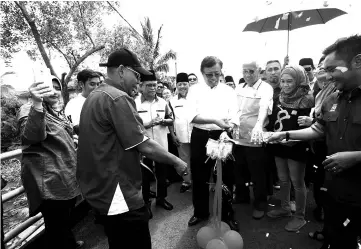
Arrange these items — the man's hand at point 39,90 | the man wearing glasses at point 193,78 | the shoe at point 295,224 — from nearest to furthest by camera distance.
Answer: the man's hand at point 39,90 < the shoe at point 295,224 < the man wearing glasses at point 193,78

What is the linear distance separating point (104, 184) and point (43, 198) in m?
0.88

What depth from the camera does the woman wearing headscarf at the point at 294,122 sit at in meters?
3.16

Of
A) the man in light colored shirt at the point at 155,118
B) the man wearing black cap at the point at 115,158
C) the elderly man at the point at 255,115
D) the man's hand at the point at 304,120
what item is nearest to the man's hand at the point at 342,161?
the man's hand at the point at 304,120

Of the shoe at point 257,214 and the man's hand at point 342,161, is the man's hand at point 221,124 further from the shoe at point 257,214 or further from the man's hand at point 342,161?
the shoe at point 257,214

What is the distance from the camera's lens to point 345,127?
200 centimetres

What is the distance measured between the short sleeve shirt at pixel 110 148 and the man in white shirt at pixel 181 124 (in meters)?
3.10

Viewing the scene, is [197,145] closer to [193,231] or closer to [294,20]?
[193,231]

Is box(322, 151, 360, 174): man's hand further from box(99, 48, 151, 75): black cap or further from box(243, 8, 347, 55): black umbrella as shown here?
box(243, 8, 347, 55): black umbrella

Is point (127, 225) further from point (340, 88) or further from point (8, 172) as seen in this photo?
point (8, 172)

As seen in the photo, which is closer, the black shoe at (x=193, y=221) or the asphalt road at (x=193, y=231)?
the asphalt road at (x=193, y=231)

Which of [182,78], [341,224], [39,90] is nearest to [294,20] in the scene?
[182,78]

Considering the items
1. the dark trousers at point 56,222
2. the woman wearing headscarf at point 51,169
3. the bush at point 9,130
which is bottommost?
the bush at point 9,130

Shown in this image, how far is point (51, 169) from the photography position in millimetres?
2340

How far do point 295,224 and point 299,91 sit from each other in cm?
185
